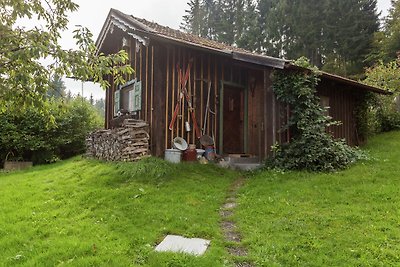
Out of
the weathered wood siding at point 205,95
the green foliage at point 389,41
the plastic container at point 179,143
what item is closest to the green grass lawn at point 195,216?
the plastic container at point 179,143

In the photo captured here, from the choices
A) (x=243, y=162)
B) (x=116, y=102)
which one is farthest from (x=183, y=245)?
(x=116, y=102)

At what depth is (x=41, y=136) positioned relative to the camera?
47.6ft

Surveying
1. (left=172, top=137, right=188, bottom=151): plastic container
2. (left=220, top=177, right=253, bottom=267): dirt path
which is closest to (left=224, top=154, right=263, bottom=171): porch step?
(left=172, top=137, right=188, bottom=151): plastic container

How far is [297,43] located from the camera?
82.8ft

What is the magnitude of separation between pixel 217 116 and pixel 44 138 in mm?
8956

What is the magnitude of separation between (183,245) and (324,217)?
2249 mm

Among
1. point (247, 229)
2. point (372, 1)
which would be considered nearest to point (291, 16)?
point (372, 1)

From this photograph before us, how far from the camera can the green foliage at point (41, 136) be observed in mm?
13969

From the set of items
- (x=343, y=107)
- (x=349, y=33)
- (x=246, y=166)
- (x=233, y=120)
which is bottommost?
(x=246, y=166)

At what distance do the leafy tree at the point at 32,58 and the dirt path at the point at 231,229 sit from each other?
261 cm

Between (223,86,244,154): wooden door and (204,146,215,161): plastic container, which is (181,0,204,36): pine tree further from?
(204,146,215,161): plastic container

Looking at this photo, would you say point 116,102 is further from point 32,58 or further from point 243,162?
point 32,58

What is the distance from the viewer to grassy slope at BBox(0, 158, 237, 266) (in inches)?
154

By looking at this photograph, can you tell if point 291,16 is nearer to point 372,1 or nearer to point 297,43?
point 297,43
